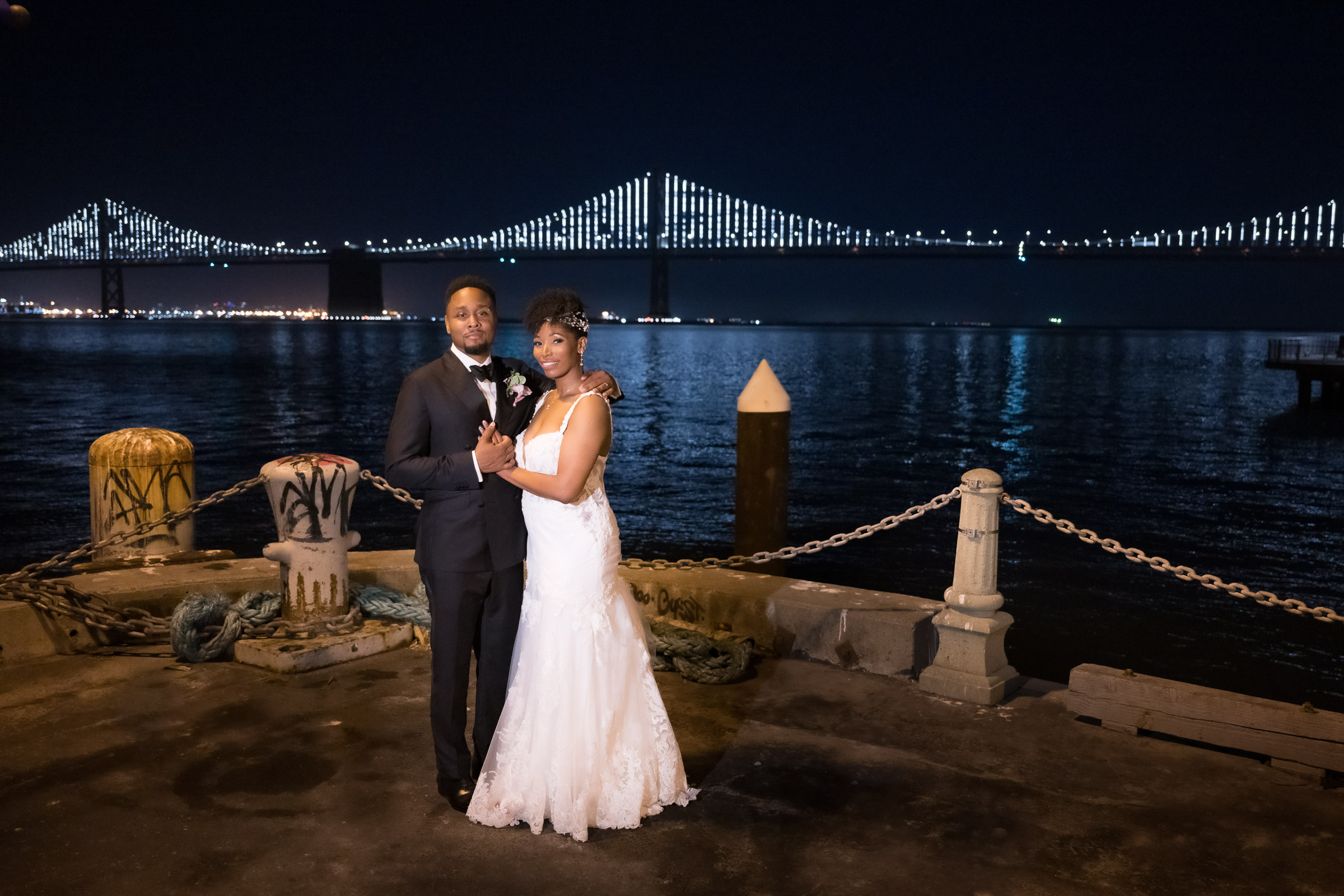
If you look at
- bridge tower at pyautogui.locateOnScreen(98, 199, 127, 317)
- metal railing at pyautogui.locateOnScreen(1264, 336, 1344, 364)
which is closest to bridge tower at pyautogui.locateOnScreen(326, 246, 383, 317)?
bridge tower at pyautogui.locateOnScreen(98, 199, 127, 317)

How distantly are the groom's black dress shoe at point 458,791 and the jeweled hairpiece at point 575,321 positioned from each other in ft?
4.63

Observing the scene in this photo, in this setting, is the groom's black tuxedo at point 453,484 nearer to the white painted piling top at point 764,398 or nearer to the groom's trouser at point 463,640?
the groom's trouser at point 463,640

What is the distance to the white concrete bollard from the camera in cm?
466

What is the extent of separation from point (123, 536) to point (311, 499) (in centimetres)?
146

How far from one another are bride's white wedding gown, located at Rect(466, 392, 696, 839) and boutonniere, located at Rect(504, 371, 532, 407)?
5.8 inches

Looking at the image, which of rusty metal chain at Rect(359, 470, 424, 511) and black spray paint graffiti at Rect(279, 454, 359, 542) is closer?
black spray paint graffiti at Rect(279, 454, 359, 542)

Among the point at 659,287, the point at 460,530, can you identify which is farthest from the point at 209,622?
the point at 659,287

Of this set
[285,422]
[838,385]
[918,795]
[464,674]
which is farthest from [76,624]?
[838,385]

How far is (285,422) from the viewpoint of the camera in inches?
1091

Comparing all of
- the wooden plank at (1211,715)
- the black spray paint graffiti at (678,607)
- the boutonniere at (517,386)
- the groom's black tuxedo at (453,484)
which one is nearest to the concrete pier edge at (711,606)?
the black spray paint graffiti at (678,607)

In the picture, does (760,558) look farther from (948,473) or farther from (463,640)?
(948,473)

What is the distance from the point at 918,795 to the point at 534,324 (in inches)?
75.1

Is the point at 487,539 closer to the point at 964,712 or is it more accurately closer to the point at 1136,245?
the point at 964,712

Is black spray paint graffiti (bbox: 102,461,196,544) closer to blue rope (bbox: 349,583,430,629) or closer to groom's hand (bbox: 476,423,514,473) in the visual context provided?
blue rope (bbox: 349,583,430,629)
